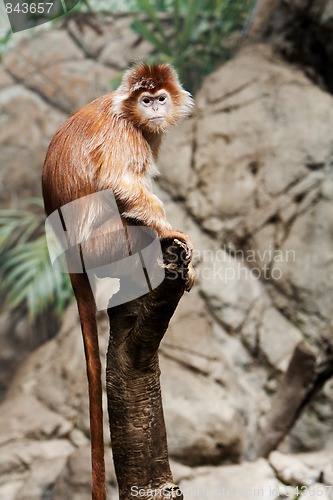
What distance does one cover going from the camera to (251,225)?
370 cm

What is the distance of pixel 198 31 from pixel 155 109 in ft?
9.48

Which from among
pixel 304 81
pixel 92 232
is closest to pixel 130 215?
pixel 92 232

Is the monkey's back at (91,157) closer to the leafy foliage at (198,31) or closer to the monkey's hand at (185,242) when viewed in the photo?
the monkey's hand at (185,242)

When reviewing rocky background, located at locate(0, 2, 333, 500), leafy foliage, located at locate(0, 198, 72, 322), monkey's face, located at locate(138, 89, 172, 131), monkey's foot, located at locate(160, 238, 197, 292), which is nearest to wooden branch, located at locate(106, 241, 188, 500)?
monkey's foot, located at locate(160, 238, 197, 292)

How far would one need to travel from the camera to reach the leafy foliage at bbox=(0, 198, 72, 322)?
4.08 metres

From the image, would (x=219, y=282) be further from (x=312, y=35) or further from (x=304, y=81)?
(x=312, y=35)

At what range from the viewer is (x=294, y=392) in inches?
120

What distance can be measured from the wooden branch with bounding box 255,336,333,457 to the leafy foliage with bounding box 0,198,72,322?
1.61m

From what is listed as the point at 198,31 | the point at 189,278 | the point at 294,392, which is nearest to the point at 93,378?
the point at 189,278

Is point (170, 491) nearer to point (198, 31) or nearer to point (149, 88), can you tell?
point (149, 88)

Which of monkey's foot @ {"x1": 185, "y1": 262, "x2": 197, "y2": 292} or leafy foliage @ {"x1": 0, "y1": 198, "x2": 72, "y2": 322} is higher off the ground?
monkey's foot @ {"x1": 185, "y1": 262, "x2": 197, "y2": 292}

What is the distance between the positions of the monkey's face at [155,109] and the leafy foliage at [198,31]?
256 centimetres

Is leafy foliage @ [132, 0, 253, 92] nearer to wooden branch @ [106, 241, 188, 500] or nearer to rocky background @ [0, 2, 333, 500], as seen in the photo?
rocky background @ [0, 2, 333, 500]

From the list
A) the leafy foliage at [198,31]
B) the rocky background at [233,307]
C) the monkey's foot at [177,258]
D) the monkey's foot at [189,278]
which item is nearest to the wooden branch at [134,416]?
the monkey's foot at [189,278]
